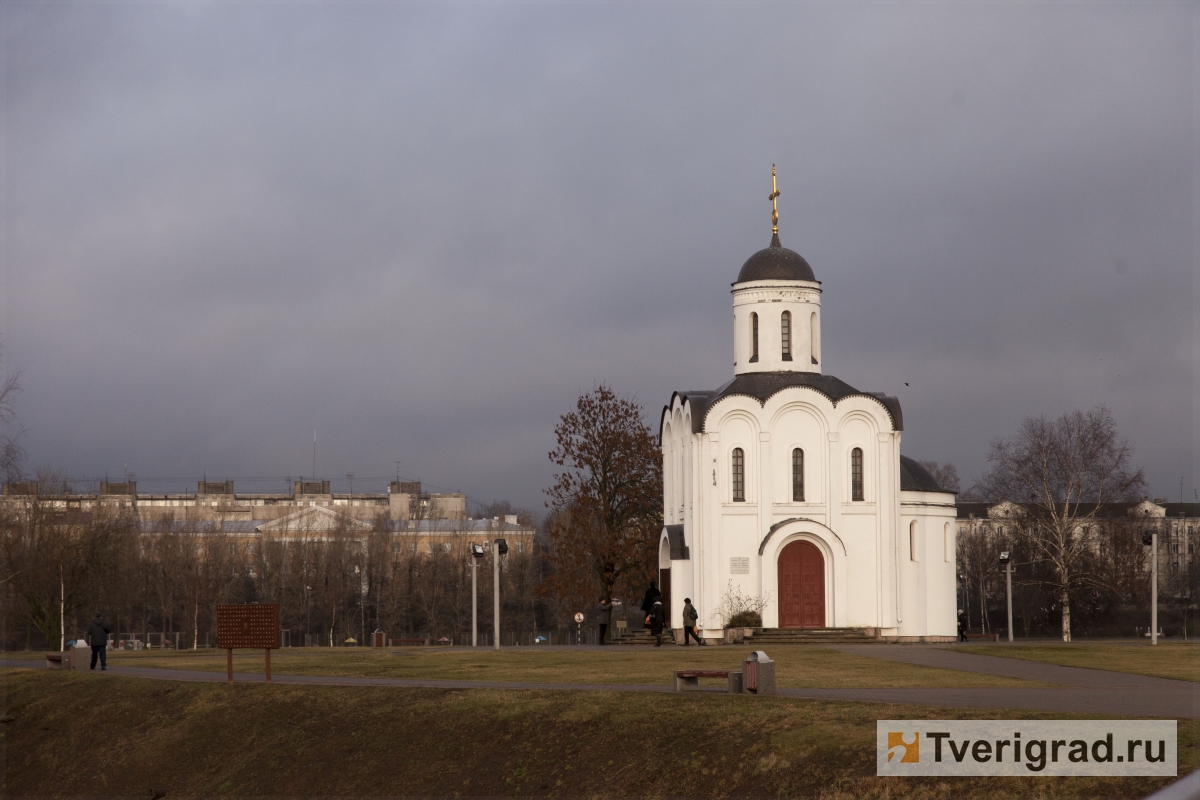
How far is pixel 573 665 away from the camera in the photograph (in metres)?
30.1

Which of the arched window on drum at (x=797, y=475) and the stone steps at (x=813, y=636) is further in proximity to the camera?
the arched window on drum at (x=797, y=475)

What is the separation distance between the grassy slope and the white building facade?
799 inches

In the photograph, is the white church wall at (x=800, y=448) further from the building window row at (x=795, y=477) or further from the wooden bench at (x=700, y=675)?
the wooden bench at (x=700, y=675)

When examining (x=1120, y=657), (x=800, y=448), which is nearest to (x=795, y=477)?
(x=800, y=448)

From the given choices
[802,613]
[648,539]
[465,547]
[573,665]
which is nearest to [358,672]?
[573,665]

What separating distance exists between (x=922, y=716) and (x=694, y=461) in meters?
26.8

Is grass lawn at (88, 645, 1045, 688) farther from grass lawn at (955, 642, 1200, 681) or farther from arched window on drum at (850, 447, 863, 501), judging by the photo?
arched window on drum at (850, 447, 863, 501)

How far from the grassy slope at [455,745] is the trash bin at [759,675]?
47 centimetres

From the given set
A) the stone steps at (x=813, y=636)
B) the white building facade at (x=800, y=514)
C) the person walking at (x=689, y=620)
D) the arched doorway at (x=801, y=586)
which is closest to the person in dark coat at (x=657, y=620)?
the person walking at (x=689, y=620)

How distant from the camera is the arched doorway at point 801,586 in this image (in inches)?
1714

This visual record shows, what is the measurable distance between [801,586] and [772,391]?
258 inches

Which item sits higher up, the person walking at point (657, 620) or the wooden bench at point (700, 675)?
the wooden bench at point (700, 675)

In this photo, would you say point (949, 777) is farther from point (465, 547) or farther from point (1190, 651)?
point (465, 547)

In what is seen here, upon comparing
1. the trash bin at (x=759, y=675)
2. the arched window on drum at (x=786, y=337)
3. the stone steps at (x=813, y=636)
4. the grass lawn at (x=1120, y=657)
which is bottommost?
the stone steps at (x=813, y=636)
